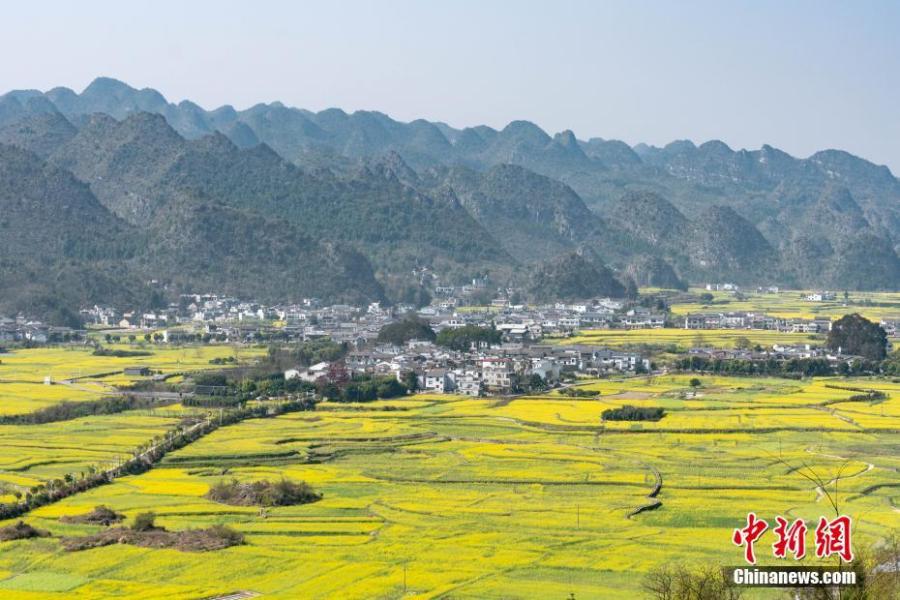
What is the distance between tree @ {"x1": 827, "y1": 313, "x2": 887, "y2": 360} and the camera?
8456cm

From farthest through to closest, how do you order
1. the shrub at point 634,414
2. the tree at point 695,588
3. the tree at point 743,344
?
the tree at point 743,344 < the shrub at point 634,414 < the tree at point 695,588

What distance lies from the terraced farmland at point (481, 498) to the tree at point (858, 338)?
20.5 metres

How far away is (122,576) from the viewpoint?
33.9m

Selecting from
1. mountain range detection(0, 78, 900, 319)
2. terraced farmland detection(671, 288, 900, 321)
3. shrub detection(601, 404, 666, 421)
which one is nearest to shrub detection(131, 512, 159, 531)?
shrub detection(601, 404, 666, 421)

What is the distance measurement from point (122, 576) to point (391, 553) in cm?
662

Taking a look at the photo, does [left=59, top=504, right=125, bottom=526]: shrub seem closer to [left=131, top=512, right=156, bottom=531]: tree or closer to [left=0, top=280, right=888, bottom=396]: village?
[left=131, top=512, right=156, bottom=531]: tree

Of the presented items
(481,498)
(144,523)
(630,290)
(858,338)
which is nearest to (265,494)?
(144,523)

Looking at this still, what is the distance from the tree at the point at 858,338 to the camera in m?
84.6

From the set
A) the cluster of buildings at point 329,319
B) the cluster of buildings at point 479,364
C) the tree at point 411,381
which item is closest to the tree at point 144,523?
the cluster of buildings at point 479,364

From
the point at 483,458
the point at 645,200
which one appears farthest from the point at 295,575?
the point at 645,200

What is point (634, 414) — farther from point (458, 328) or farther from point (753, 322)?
point (753, 322)

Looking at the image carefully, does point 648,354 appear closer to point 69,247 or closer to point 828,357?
point 828,357

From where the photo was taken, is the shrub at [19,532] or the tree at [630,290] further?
the tree at [630,290]

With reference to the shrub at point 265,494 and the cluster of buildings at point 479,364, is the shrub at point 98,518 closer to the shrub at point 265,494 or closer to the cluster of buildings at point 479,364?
the shrub at point 265,494
